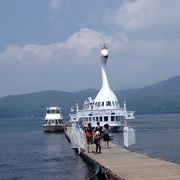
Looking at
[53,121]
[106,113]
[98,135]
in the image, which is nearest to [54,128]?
[53,121]

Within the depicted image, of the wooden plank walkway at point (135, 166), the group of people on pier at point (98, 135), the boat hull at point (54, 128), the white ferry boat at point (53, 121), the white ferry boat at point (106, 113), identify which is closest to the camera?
the wooden plank walkway at point (135, 166)

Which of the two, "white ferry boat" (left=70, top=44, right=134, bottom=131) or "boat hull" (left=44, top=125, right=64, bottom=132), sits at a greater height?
"white ferry boat" (left=70, top=44, right=134, bottom=131)

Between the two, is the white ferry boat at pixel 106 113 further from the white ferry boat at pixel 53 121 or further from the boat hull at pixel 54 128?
the white ferry boat at pixel 53 121

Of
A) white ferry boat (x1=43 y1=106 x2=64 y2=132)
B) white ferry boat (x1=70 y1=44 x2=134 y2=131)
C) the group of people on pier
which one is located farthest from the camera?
white ferry boat (x1=43 y1=106 x2=64 y2=132)

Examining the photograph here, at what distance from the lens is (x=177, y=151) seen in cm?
5484

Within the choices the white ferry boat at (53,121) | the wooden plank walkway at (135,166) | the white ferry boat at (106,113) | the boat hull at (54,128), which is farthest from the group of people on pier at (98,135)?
the white ferry boat at (53,121)

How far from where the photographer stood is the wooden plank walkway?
1025 inches

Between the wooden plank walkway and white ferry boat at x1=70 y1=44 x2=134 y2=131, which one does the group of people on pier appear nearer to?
the wooden plank walkway

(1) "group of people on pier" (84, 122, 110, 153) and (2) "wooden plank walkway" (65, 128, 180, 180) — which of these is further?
(1) "group of people on pier" (84, 122, 110, 153)

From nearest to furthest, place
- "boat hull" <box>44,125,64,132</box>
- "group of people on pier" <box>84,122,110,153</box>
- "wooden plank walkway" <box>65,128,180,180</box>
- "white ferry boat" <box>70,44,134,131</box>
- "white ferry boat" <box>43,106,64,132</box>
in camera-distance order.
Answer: "wooden plank walkway" <box>65,128,180,180</box>, "group of people on pier" <box>84,122,110,153</box>, "white ferry boat" <box>70,44,134,131</box>, "boat hull" <box>44,125,64,132</box>, "white ferry boat" <box>43,106,64,132</box>

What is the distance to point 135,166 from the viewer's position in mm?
30078

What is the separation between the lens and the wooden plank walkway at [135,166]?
26.0 metres

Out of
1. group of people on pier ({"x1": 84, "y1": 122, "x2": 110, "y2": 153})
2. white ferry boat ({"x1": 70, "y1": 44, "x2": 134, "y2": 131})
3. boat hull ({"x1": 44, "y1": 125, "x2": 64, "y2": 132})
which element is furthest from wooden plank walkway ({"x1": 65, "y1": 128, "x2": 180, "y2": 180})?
boat hull ({"x1": 44, "y1": 125, "x2": 64, "y2": 132})

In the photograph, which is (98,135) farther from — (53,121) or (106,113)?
(53,121)
